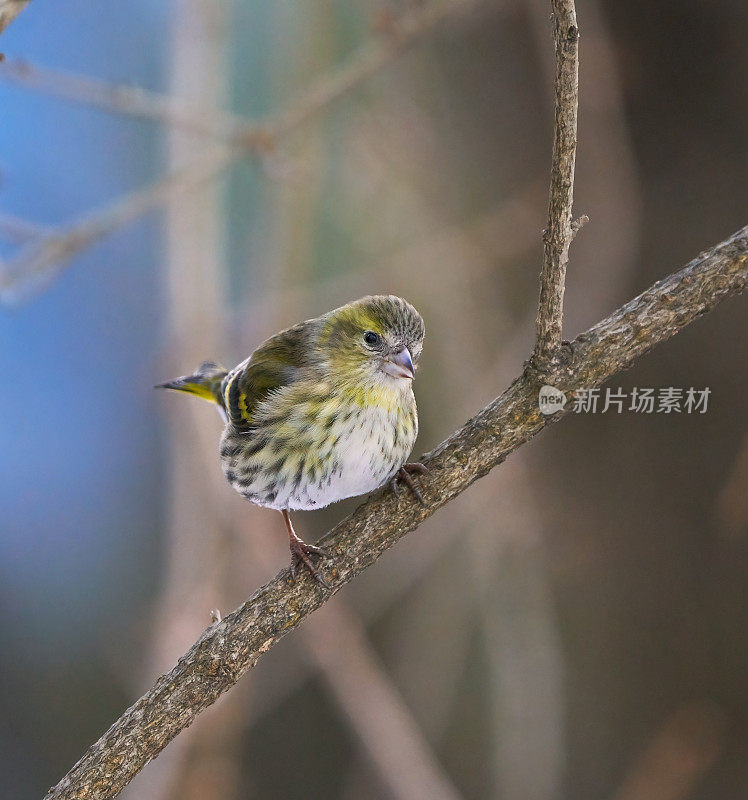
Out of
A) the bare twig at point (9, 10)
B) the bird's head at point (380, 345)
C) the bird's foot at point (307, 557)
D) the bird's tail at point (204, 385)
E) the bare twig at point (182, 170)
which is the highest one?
the bare twig at point (182, 170)

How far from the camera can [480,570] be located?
323cm

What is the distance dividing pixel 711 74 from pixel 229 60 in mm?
1925

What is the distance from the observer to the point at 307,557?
1.79 meters

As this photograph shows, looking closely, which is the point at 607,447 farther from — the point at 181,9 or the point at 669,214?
the point at 181,9

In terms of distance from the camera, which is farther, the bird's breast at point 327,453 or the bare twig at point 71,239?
the bare twig at point 71,239

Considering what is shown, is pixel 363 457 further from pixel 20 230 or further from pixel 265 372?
pixel 20 230

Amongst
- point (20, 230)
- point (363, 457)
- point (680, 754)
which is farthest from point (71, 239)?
point (680, 754)

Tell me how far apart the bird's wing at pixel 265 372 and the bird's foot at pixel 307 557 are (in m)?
0.43

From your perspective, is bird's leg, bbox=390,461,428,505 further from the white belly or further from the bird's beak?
the bird's beak

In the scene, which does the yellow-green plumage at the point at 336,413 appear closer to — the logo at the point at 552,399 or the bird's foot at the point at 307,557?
the bird's foot at the point at 307,557

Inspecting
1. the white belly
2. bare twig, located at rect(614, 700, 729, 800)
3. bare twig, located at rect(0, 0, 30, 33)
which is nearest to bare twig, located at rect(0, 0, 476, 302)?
the white belly

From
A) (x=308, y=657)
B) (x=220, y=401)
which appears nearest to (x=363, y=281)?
(x=220, y=401)

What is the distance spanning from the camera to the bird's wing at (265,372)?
2.16m

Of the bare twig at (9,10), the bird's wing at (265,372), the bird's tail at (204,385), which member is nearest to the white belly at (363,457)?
the bird's wing at (265,372)
